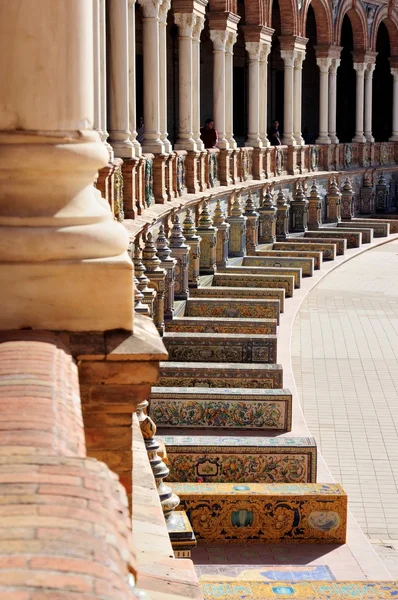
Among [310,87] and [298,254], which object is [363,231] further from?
[310,87]

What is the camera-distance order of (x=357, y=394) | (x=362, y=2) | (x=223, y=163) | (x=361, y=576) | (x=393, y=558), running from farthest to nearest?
(x=362, y=2) < (x=223, y=163) < (x=357, y=394) < (x=393, y=558) < (x=361, y=576)

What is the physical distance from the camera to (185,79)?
719 inches

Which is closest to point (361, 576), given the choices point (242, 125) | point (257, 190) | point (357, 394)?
point (357, 394)

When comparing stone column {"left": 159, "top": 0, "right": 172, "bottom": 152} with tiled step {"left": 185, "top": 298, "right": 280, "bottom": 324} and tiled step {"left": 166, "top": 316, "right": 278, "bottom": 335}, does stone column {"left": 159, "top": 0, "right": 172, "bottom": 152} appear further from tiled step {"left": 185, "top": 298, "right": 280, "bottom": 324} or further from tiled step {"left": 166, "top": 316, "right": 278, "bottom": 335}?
tiled step {"left": 166, "top": 316, "right": 278, "bottom": 335}

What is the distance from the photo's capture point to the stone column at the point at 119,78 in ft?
42.8

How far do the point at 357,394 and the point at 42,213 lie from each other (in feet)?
28.7

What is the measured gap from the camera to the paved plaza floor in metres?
8.95

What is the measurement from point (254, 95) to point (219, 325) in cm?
1181

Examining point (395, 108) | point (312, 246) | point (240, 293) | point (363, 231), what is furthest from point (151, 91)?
point (395, 108)

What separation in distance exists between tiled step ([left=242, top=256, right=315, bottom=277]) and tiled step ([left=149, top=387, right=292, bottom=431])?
28.0 feet

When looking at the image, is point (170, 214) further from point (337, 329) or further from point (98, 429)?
point (98, 429)

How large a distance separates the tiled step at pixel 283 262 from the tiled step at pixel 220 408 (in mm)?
→ 8529

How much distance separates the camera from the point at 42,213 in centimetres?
364

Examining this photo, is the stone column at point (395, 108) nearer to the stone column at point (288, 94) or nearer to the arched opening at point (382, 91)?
the arched opening at point (382, 91)
